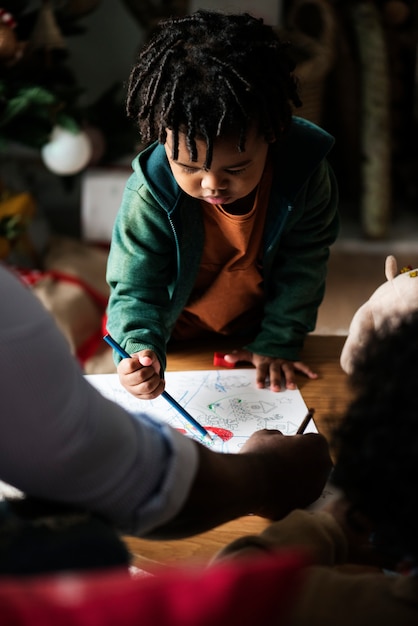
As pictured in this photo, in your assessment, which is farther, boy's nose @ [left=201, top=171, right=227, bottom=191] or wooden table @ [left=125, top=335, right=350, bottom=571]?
boy's nose @ [left=201, top=171, right=227, bottom=191]

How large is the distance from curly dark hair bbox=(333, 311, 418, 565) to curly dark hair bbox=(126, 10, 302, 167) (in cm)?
41

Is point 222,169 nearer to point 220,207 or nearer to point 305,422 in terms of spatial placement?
point 220,207

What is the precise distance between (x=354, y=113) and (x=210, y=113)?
1703 millimetres

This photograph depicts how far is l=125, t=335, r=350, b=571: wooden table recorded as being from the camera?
704 millimetres

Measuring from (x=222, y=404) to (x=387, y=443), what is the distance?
1.45ft

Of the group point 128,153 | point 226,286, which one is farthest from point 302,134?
point 128,153

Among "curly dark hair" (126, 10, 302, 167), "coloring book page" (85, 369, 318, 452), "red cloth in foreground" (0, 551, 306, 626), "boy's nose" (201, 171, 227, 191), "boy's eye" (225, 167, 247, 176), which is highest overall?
"curly dark hair" (126, 10, 302, 167)

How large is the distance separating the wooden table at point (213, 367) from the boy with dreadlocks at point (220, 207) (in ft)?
0.08

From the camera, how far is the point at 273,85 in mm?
917

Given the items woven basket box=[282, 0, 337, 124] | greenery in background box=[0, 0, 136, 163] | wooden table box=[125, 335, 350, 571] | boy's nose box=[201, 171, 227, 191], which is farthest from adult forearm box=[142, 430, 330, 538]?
woven basket box=[282, 0, 337, 124]

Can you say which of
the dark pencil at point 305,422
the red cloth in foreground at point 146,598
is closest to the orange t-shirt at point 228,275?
the dark pencil at point 305,422

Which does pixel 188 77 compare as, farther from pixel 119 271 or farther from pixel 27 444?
pixel 27 444

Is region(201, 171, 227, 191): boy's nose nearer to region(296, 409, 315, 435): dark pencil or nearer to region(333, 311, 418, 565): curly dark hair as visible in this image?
region(296, 409, 315, 435): dark pencil

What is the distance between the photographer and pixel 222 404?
0.93 metres
